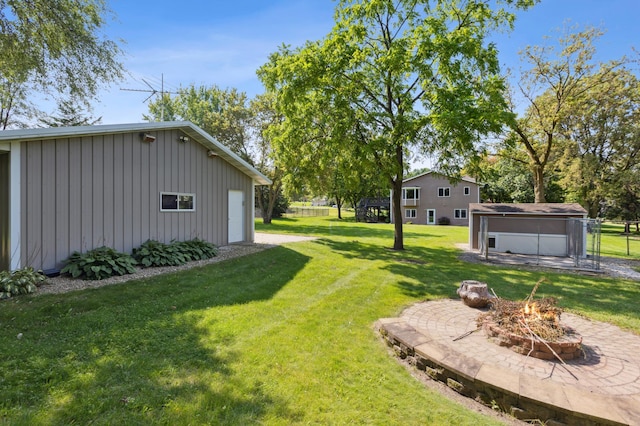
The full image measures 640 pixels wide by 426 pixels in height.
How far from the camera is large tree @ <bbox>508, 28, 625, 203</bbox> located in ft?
51.2

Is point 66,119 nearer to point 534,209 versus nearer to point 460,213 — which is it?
point 534,209

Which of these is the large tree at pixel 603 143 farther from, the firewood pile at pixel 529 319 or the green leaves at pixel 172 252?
the green leaves at pixel 172 252

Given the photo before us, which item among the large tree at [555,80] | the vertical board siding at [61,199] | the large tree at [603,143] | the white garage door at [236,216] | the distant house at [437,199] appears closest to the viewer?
the vertical board siding at [61,199]

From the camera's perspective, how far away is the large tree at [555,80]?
15609 millimetres

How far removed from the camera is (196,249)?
9148 mm

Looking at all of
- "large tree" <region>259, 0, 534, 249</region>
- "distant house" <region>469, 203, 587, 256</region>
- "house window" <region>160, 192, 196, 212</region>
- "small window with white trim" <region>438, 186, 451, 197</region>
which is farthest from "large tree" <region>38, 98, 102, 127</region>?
"small window with white trim" <region>438, 186, 451, 197</region>

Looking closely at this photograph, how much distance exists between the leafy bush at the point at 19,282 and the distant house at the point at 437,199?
99.3ft

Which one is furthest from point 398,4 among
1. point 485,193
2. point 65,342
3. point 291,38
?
point 485,193

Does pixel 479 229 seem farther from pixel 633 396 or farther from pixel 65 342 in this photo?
pixel 65 342

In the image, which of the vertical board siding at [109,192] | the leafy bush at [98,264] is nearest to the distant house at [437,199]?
the vertical board siding at [109,192]

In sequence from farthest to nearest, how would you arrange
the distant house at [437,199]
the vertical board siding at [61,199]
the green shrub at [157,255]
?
the distant house at [437,199]
the green shrub at [157,255]
the vertical board siding at [61,199]

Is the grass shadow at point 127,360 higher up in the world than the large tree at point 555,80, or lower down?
lower down

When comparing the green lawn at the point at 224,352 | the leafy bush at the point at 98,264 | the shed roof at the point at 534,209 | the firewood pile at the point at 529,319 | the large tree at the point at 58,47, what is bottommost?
the green lawn at the point at 224,352

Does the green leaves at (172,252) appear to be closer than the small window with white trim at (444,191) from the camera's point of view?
Yes
